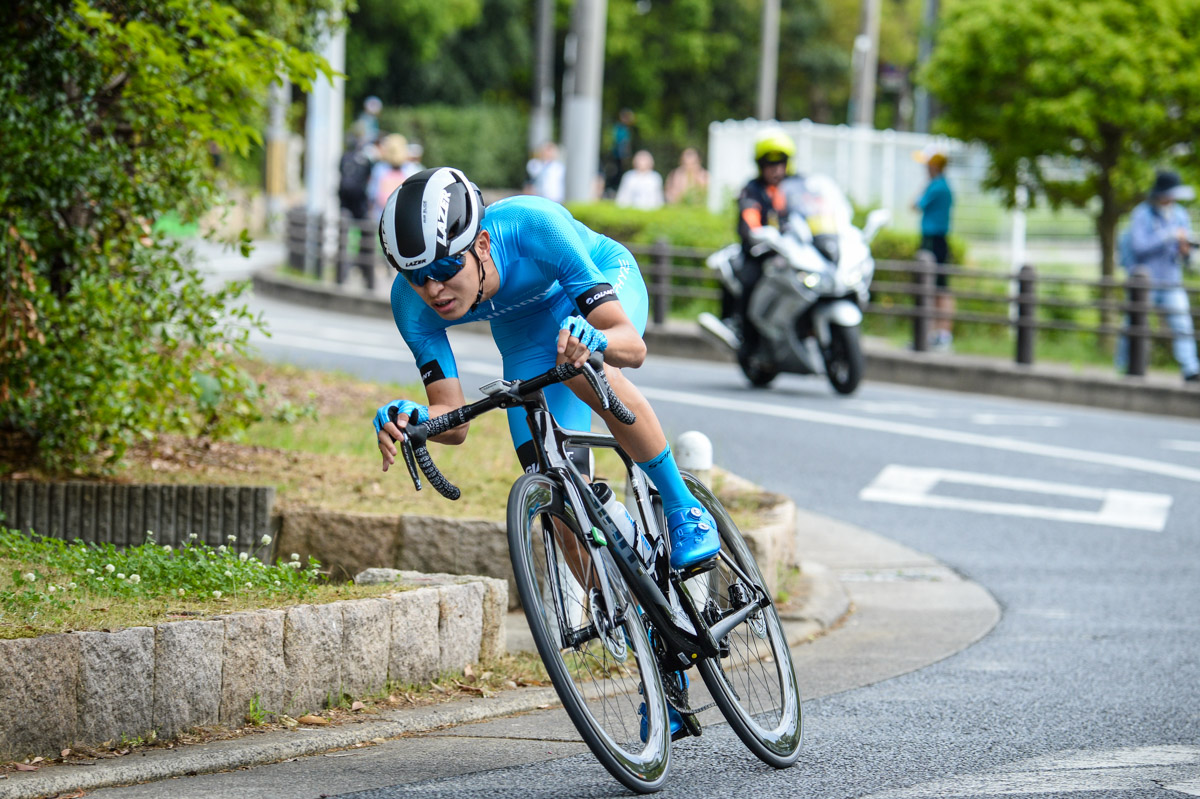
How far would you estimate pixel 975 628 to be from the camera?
708 cm

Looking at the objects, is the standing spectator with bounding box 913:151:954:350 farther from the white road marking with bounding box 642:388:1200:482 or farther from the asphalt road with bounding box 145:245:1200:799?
the white road marking with bounding box 642:388:1200:482

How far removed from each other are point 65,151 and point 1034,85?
1267 centimetres

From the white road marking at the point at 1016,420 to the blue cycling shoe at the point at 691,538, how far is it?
8761 mm

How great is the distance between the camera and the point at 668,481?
4.73 metres

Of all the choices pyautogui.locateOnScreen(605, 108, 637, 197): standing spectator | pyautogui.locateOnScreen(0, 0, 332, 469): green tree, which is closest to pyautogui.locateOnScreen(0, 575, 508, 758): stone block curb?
pyautogui.locateOnScreen(0, 0, 332, 469): green tree

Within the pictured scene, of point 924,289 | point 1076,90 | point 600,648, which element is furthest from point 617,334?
point 1076,90

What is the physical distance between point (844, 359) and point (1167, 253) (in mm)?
3795

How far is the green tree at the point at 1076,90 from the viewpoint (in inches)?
666

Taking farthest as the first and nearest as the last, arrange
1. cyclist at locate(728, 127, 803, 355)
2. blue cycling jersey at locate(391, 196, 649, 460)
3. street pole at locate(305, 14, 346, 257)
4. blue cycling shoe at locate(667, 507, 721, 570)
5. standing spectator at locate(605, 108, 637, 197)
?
standing spectator at locate(605, 108, 637, 197), street pole at locate(305, 14, 346, 257), cyclist at locate(728, 127, 803, 355), blue cycling shoe at locate(667, 507, 721, 570), blue cycling jersey at locate(391, 196, 649, 460)

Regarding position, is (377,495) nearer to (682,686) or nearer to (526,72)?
(682,686)

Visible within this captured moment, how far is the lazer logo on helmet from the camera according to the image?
4203 millimetres

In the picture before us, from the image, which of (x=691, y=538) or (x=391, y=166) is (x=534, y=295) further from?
(x=391, y=166)

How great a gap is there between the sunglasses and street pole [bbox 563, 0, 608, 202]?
58.3 feet

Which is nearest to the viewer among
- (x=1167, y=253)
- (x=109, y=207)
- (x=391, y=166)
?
(x=109, y=207)
